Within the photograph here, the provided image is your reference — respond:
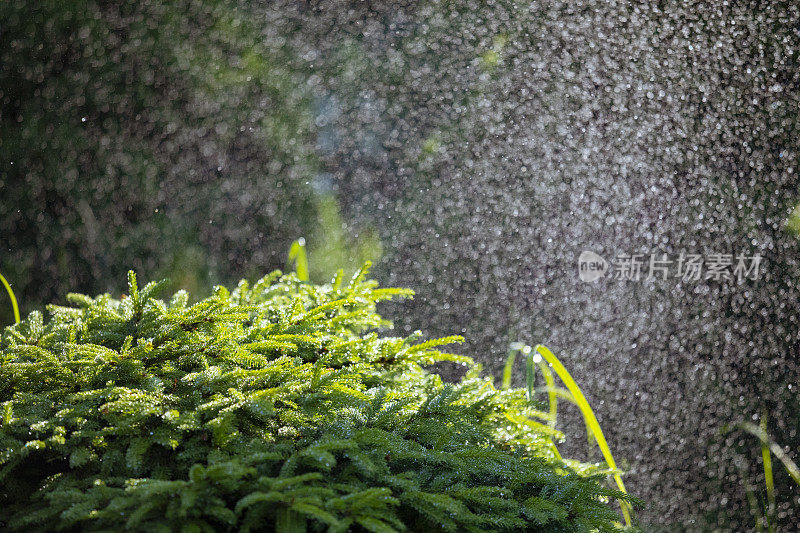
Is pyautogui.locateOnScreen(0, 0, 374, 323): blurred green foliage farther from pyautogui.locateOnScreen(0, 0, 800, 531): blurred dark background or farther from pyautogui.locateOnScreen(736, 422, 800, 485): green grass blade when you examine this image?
pyautogui.locateOnScreen(736, 422, 800, 485): green grass blade

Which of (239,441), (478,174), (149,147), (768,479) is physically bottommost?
(768,479)

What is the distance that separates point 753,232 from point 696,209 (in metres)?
0.19

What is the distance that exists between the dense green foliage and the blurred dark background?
4.32 feet

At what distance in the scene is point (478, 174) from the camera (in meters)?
2.30

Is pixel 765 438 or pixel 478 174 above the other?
pixel 478 174

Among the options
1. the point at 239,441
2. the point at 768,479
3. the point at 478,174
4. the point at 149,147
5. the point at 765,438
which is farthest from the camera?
the point at 149,147

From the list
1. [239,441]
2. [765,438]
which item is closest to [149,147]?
[239,441]

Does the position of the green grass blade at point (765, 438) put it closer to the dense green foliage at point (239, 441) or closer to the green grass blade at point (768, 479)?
the green grass blade at point (768, 479)

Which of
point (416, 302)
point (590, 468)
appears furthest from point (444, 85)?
point (590, 468)

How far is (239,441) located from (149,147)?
220cm

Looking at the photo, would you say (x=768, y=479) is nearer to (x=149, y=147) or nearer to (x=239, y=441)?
(x=239, y=441)

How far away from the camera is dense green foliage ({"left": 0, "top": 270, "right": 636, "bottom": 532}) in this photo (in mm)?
500

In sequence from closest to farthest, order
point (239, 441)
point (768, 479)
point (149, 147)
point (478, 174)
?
point (239, 441) → point (768, 479) → point (478, 174) → point (149, 147)

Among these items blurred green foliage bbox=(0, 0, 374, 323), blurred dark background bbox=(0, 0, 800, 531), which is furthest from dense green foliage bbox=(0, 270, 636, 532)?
blurred green foliage bbox=(0, 0, 374, 323)
